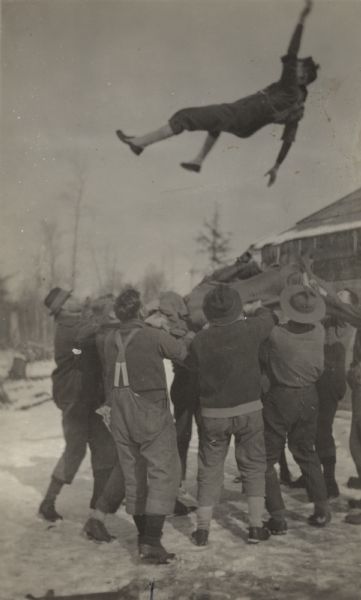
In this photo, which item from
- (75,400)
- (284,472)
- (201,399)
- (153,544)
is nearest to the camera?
(153,544)

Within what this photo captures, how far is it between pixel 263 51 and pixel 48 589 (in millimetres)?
3963

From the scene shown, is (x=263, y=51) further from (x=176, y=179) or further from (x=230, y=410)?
(x=230, y=410)

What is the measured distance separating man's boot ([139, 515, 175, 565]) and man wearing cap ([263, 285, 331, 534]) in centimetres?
93

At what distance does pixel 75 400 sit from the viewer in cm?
450

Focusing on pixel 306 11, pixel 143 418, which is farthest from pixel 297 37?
pixel 143 418

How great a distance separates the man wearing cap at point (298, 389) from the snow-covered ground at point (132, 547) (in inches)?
14.0

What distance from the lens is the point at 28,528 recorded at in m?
4.23

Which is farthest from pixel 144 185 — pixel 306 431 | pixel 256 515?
pixel 256 515

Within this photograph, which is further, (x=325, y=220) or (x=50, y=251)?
(x=325, y=220)

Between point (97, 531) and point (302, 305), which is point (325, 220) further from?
point (97, 531)

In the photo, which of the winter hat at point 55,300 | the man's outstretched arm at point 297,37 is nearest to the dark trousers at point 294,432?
the winter hat at point 55,300

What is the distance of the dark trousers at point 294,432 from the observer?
434cm

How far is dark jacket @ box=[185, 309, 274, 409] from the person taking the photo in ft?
13.6

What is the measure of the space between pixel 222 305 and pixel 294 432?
3.70ft
